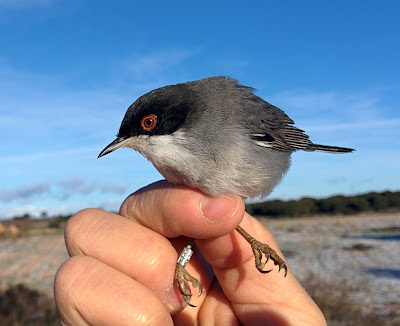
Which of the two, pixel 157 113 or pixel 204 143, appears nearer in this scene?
pixel 204 143

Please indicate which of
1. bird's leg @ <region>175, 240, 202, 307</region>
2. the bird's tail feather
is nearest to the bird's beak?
bird's leg @ <region>175, 240, 202, 307</region>

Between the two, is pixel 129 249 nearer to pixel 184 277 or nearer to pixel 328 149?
pixel 184 277

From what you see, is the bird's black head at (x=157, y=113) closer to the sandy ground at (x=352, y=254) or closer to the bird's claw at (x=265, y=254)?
the bird's claw at (x=265, y=254)

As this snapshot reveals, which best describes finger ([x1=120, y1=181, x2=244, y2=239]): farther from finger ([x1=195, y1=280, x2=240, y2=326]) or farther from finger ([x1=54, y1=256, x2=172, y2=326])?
finger ([x1=195, y1=280, x2=240, y2=326])

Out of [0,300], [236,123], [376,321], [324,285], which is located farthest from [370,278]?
[236,123]

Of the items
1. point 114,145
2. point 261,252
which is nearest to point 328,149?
point 261,252

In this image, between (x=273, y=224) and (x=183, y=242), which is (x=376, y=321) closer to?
(x=183, y=242)
